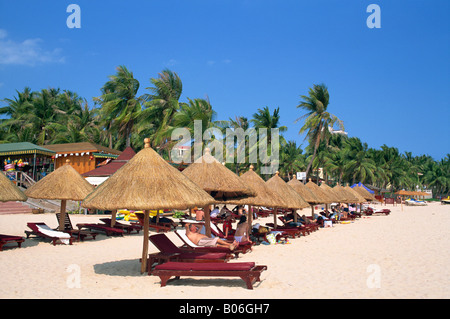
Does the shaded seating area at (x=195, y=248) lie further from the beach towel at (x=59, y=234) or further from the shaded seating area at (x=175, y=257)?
the beach towel at (x=59, y=234)

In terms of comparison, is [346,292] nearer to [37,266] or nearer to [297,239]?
[37,266]

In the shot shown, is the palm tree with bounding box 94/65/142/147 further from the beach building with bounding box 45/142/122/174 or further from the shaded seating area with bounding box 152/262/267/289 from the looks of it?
the shaded seating area with bounding box 152/262/267/289

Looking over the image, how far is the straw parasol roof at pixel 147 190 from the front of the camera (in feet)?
23.0

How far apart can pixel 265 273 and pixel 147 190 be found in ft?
9.96

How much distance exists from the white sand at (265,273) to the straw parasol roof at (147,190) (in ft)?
4.75

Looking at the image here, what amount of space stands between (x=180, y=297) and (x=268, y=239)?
7.26 meters

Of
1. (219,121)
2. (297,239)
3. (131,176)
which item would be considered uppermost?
(219,121)

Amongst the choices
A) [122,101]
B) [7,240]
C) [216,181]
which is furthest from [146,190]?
[122,101]

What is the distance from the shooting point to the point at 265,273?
8000mm

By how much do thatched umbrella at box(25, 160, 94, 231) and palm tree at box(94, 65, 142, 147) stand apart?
16950mm

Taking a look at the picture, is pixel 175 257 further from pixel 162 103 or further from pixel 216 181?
pixel 162 103

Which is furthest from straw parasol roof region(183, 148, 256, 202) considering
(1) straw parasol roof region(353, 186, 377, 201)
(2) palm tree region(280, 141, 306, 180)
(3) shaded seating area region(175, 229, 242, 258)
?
(2) palm tree region(280, 141, 306, 180)

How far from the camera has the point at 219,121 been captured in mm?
28906
